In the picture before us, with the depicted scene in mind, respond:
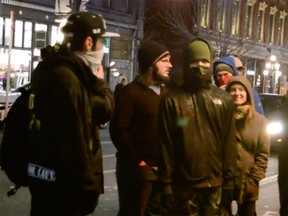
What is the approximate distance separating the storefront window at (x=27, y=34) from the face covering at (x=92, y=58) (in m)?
24.5

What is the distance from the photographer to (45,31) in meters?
29.4

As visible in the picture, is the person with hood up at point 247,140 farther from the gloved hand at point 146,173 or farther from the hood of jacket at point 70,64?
the hood of jacket at point 70,64

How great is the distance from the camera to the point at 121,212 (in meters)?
5.85

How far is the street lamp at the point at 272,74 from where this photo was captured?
46.5 meters

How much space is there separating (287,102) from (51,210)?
2182mm

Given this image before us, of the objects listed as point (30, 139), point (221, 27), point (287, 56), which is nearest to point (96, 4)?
point (221, 27)

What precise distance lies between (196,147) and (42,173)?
1.41 metres

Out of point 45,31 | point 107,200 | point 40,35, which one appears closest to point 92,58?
point 107,200

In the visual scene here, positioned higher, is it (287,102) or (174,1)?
(174,1)

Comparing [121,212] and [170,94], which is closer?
[170,94]

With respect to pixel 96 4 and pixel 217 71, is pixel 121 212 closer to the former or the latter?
pixel 217 71

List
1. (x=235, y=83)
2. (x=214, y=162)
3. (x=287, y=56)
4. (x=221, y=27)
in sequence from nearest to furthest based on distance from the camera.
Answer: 1. (x=214, y=162)
2. (x=235, y=83)
3. (x=221, y=27)
4. (x=287, y=56)

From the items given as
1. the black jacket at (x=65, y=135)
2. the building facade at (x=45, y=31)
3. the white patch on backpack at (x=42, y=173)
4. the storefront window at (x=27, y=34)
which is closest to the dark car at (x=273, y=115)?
the building facade at (x=45, y=31)

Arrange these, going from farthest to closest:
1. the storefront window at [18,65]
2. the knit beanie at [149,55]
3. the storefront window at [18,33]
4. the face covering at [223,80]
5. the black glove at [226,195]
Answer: the storefront window at [18,33], the storefront window at [18,65], the face covering at [223,80], the knit beanie at [149,55], the black glove at [226,195]
